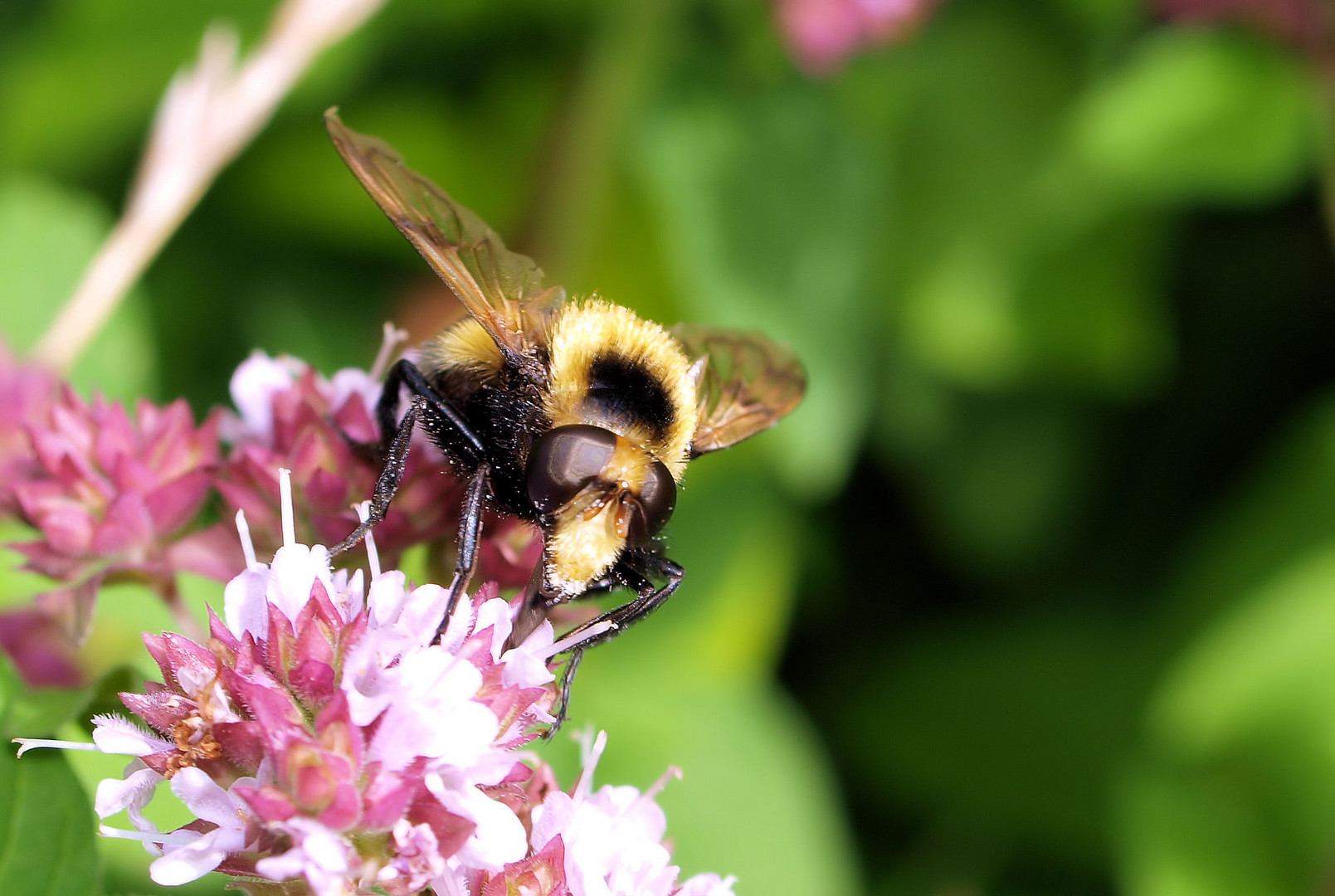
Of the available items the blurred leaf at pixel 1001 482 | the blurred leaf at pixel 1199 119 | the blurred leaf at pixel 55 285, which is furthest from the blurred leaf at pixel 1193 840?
the blurred leaf at pixel 55 285

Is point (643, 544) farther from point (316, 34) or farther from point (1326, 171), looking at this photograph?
point (1326, 171)

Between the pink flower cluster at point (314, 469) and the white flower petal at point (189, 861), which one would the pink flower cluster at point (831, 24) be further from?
the white flower petal at point (189, 861)

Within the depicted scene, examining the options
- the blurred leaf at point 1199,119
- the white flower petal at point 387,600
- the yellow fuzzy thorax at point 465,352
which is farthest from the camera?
the blurred leaf at point 1199,119

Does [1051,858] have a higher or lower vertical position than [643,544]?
higher

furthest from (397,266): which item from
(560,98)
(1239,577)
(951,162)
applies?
(1239,577)

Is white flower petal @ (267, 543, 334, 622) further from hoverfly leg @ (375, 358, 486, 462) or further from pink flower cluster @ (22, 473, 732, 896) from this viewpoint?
hoverfly leg @ (375, 358, 486, 462)

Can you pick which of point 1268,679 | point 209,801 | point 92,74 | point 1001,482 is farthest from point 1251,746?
point 92,74
